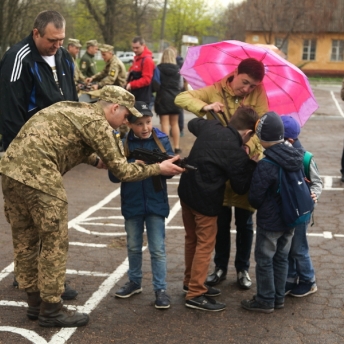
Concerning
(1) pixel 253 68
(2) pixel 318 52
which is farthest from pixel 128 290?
(2) pixel 318 52

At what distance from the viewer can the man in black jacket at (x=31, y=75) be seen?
4.75m

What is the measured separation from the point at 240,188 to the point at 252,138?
69cm

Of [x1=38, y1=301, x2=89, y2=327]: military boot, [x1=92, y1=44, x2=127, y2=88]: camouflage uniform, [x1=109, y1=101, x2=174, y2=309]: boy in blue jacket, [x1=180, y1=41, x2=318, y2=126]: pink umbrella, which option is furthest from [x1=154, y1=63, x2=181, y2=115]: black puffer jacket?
[x1=38, y1=301, x2=89, y2=327]: military boot

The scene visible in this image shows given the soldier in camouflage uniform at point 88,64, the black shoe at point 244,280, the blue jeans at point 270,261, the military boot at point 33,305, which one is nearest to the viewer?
the military boot at point 33,305

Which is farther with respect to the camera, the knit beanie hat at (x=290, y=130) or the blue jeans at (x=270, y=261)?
the knit beanie hat at (x=290, y=130)

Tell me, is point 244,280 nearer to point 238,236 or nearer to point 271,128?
point 238,236

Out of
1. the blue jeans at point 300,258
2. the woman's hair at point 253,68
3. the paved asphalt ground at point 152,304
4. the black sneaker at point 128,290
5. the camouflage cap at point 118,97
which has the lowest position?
the paved asphalt ground at point 152,304

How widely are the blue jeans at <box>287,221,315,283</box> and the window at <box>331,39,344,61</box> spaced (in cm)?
4649

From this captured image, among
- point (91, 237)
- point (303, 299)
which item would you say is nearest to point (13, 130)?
point (91, 237)

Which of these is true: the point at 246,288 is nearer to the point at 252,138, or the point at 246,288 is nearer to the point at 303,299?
the point at 303,299

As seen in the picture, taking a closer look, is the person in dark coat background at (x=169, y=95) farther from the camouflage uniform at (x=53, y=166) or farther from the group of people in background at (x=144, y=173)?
the camouflage uniform at (x=53, y=166)

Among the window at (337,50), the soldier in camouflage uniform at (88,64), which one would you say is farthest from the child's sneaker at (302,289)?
the window at (337,50)

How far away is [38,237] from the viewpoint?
15.0 ft

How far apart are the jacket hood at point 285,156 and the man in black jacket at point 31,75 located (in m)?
1.77
